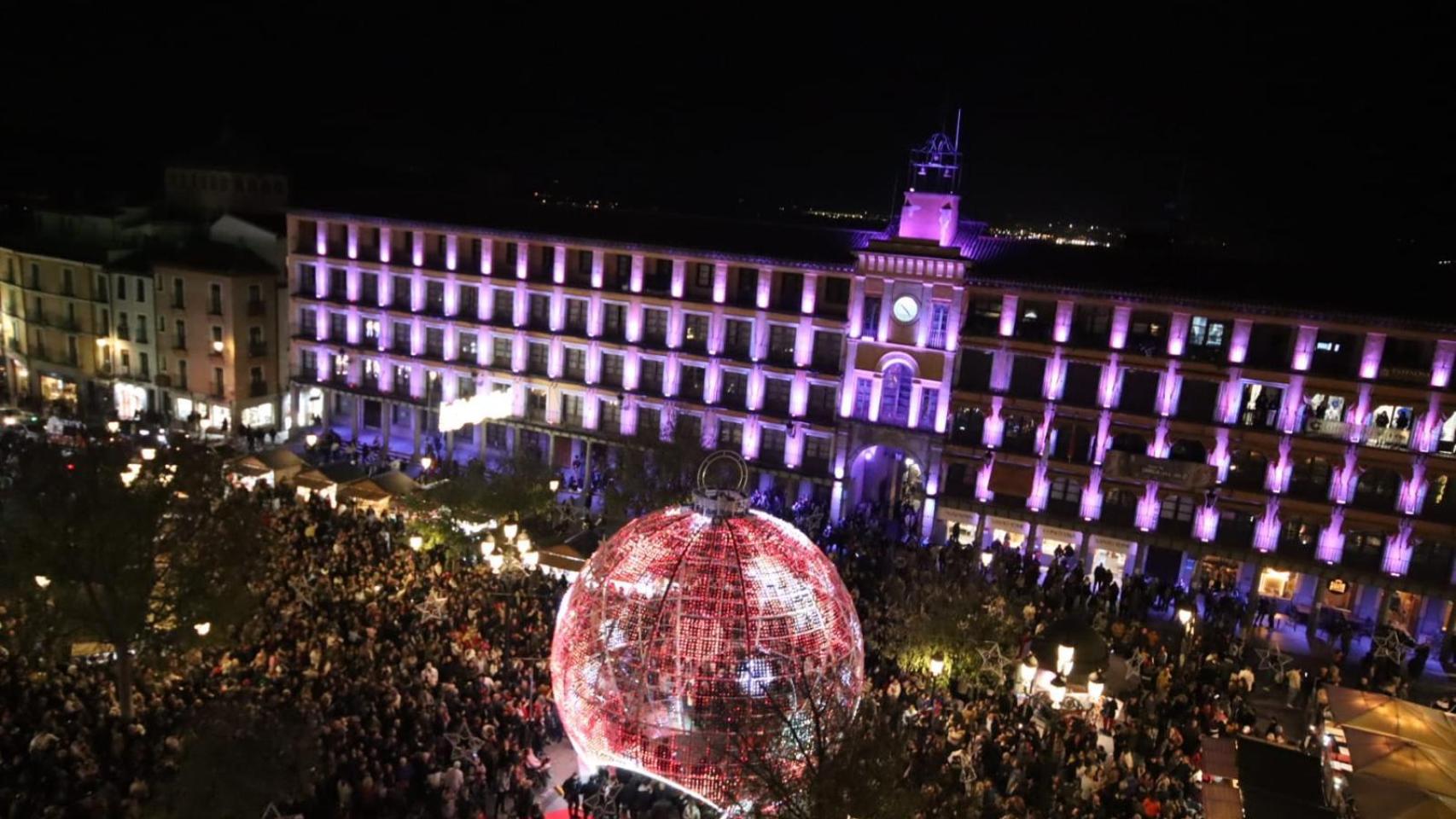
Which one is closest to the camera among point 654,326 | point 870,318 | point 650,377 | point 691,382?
point 870,318

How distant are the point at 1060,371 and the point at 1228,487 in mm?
7016

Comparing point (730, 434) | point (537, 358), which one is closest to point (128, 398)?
point (537, 358)

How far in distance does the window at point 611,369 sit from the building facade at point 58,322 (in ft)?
82.3

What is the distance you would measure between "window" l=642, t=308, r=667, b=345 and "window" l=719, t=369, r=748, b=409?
3371mm

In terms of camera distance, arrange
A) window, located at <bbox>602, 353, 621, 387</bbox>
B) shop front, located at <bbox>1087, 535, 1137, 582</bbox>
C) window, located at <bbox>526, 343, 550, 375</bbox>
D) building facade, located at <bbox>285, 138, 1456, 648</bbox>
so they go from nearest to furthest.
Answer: building facade, located at <bbox>285, 138, 1456, 648</bbox>, shop front, located at <bbox>1087, 535, 1137, 582</bbox>, window, located at <bbox>602, 353, 621, 387</bbox>, window, located at <bbox>526, 343, 550, 375</bbox>

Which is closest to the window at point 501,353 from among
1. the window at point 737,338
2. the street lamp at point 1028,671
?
the window at point 737,338

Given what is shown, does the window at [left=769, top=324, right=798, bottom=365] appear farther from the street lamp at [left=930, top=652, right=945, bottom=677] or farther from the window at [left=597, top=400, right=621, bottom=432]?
the street lamp at [left=930, top=652, right=945, bottom=677]

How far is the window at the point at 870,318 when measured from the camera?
39.1 meters

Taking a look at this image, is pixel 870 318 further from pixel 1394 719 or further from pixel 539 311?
pixel 1394 719

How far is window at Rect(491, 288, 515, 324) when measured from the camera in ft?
151

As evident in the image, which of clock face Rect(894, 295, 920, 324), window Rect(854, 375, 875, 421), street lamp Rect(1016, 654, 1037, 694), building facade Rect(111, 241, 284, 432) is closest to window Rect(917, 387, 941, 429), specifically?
window Rect(854, 375, 875, 421)

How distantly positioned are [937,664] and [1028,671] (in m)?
2.07

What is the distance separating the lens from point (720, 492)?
1662 centimetres

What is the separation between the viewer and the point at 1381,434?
33.8 metres
